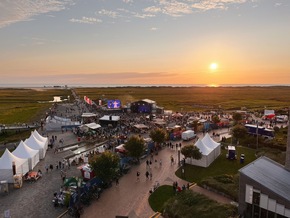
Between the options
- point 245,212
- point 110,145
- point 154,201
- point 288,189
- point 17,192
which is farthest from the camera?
point 110,145

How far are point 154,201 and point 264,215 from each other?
905 centimetres

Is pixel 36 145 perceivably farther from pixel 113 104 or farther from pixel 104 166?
pixel 113 104

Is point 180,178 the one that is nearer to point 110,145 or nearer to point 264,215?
point 264,215

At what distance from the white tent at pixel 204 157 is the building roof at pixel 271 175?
1010 centimetres

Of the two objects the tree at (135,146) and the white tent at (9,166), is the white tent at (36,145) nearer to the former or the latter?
the white tent at (9,166)

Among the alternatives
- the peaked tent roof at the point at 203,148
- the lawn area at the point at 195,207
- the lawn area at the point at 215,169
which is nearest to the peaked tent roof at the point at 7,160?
the lawn area at the point at 195,207

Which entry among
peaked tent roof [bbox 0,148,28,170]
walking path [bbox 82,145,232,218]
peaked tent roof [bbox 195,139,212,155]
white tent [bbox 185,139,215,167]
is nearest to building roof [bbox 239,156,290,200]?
walking path [bbox 82,145,232,218]

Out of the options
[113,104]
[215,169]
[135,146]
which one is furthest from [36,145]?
[113,104]

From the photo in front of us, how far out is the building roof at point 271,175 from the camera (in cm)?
1748

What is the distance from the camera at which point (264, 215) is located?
1783cm

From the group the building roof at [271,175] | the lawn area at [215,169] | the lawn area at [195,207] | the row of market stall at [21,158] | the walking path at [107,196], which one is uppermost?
the building roof at [271,175]

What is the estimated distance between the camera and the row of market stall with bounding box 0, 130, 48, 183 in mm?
27281

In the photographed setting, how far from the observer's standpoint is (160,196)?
2389cm

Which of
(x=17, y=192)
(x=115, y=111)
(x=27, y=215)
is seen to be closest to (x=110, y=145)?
(x=17, y=192)
